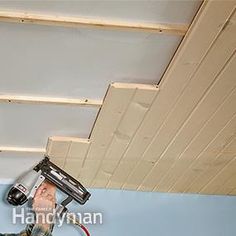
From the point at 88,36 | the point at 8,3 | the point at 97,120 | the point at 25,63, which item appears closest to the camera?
the point at 8,3

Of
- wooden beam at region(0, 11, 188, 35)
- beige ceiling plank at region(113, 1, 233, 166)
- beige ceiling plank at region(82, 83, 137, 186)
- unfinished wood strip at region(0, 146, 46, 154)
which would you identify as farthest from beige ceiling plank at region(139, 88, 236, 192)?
unfinished wood strip at region(0, 146, 46, 154)

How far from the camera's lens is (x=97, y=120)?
1706 millimetres

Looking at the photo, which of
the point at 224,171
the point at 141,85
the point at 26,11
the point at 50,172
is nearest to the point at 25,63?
the point at 26,11

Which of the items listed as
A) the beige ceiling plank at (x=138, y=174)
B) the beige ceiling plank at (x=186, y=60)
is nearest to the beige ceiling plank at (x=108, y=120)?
the beige ceiling plank at (x=186, y=60)

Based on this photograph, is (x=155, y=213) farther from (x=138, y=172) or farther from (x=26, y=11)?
(x=26, y=11)

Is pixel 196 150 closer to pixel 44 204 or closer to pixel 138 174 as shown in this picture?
pixel 138 174

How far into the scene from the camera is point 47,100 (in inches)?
61.3

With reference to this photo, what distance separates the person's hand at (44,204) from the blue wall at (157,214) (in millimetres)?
534

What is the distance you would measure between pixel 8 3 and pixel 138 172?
1384 millimetres

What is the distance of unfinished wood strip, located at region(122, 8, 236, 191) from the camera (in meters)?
1.21

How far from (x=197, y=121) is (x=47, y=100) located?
2.13 feet

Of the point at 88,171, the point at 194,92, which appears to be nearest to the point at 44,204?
the point at 88,171

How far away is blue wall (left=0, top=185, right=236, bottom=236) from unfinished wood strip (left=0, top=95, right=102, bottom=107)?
2.99 feet

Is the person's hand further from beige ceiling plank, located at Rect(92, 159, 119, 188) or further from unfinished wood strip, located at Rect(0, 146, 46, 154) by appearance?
beige ceiling plank, located at Rect(92, 159, 119, 188)
